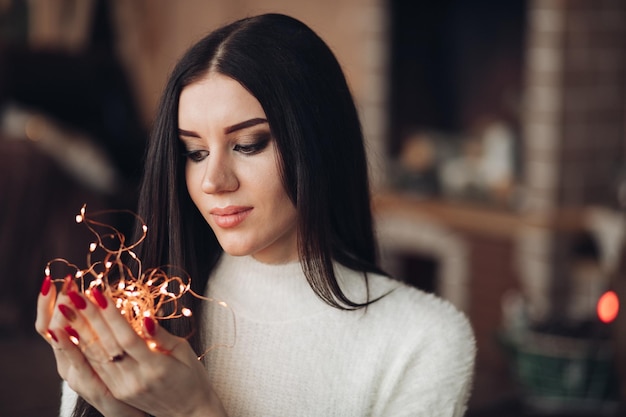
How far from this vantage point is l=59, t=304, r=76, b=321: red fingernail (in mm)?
985

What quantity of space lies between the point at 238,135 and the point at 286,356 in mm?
298

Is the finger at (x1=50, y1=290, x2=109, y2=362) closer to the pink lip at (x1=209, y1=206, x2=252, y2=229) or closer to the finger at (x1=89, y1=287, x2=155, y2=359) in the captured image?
the finger at (x1=89, y1=287, x2=155, y2=359)

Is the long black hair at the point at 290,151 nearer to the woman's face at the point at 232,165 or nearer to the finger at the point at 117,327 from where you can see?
the woman's face at the point at 232,165

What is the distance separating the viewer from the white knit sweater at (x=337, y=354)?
1.24 m

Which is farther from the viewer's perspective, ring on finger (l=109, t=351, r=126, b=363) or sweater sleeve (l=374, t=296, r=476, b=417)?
sweater sleeve (l=374, t=296, r=476, b=417)

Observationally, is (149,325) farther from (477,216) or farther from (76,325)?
(477,216)

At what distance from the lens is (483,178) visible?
150 inches

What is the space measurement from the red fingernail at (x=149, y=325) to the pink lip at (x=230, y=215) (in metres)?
0.20

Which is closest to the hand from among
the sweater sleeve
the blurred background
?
the sweater sleeve

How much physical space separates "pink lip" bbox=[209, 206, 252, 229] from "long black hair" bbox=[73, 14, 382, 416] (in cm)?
6

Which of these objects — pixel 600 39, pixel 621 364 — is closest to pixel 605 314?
pixel 621 364

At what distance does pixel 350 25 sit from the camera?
4.37 m

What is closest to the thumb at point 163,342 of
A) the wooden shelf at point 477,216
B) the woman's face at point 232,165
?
the woman's face at point 232,165

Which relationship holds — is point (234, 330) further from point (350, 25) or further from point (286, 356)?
point (350, 25)
